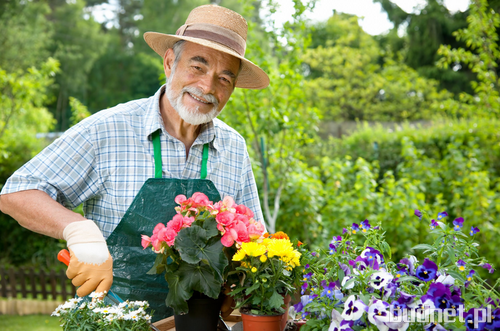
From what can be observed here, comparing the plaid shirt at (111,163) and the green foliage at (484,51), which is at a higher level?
the green foliage at (484,51)

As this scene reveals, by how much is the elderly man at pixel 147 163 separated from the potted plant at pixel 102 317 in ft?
0.93

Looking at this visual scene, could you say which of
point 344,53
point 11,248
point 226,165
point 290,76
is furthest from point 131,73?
point 226,165

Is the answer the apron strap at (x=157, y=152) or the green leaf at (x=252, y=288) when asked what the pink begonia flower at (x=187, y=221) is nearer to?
the green leaf at (x=252, y=288)

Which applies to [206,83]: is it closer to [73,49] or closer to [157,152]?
[157,152]

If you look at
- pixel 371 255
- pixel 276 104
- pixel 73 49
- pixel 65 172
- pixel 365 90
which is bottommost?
pixel 371 255

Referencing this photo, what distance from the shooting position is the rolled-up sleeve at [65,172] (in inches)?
55.1

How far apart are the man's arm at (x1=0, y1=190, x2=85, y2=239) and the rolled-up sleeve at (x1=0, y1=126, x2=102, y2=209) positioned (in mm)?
25

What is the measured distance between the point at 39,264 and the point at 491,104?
537 cm

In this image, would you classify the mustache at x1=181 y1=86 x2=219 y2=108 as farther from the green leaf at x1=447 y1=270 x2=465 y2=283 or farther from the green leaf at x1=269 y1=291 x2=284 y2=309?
the green leaf at x1=447 y1=270 x2=465 y2=283

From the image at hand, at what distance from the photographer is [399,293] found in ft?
2.96

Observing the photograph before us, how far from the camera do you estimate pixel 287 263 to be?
105 cm

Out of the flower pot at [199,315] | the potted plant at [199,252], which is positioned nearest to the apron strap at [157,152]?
the potted plant at [199,252]

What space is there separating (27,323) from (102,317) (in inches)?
154

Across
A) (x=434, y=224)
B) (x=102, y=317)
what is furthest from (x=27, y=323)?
(x=434, y=224)
